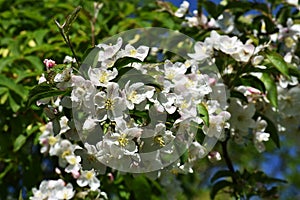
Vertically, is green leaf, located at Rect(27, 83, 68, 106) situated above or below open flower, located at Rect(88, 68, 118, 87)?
below

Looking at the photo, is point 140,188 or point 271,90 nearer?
point 271,90

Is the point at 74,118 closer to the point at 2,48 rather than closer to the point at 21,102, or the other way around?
the point at 21,102

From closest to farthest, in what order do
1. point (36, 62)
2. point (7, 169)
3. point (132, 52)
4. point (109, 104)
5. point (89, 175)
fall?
point (109, 104) < point (132, 52) < point (89, 175) < point (36, 62) < point (7, 169)

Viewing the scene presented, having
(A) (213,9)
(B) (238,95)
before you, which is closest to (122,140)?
(B) (238,95)

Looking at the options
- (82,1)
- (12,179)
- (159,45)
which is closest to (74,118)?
(82,1)

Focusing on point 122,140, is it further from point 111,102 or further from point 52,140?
point 52,140

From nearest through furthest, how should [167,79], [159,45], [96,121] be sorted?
[96,121] → [167,79] → [159,45]

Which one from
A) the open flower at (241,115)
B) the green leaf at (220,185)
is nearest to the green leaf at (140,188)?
the green leaf at (220,185)

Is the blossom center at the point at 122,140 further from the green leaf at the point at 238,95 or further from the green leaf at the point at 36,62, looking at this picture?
the green leaf at the point at 36,62

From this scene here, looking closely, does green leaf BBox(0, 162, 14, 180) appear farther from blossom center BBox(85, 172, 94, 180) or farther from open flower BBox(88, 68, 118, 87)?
open flower BBox(88, 68, 118, 87)

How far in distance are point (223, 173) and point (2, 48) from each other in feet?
3.60

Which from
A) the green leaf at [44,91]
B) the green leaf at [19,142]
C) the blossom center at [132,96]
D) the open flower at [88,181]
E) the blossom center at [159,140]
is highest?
the blossom center at [132,96]

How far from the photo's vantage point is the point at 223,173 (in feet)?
7.33

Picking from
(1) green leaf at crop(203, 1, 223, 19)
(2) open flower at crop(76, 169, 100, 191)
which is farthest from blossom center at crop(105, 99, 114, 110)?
(1) green leaf at crop(203, 1, 223, 19)
